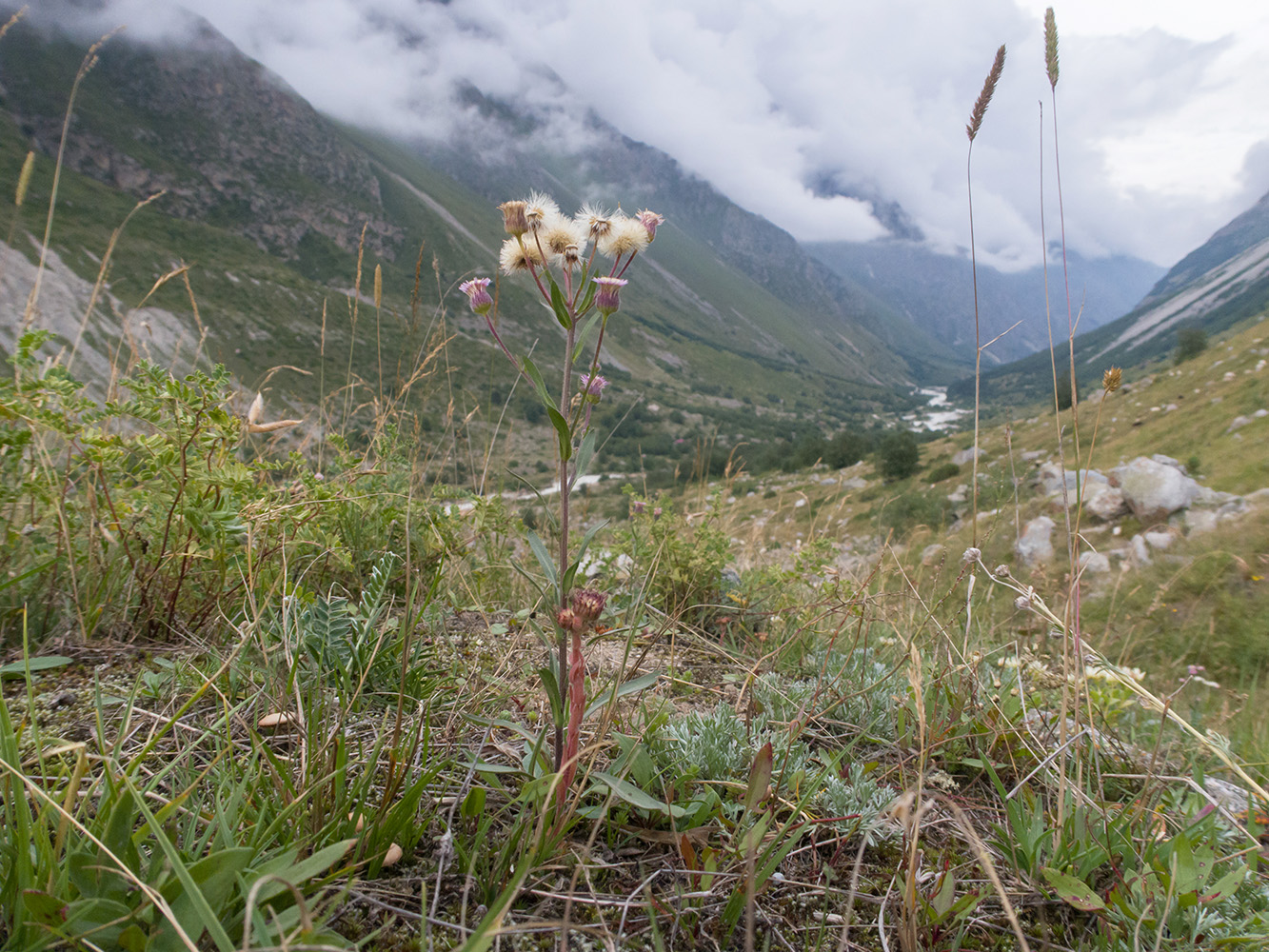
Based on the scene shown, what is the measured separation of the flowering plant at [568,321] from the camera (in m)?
1.31

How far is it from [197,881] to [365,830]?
0.26 m

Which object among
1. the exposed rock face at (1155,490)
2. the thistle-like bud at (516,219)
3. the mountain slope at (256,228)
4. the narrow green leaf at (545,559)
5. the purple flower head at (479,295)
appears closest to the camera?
the narrow green leaf at (545,559)

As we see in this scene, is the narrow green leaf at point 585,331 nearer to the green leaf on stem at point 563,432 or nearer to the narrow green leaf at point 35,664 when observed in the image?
the green leaf on stem at point 563,432

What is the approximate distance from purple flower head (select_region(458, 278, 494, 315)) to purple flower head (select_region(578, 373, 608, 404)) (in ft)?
1.25

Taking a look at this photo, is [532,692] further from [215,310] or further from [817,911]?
[215,310]

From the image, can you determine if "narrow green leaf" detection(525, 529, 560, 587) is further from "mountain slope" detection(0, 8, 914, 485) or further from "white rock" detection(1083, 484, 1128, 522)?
"mountain slope" detection(0, 8, 914, 485)

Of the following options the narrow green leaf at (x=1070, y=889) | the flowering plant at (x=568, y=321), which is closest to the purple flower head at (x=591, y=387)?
the flowering plant at (x=568, y=321)

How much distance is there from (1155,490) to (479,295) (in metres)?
9.95

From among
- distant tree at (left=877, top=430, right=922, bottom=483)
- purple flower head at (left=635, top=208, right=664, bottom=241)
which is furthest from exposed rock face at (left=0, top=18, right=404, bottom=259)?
purple flower head at (left=635, top=208, right=664, bottom=241)

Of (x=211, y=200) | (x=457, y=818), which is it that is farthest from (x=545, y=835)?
(x=211, y=200)

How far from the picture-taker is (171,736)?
4.82ft

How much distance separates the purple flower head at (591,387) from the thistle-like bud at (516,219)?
41cm

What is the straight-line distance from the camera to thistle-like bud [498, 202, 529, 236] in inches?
59.0

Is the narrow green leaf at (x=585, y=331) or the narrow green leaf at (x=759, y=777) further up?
the narrow green leaf at (x=585, y=331)
